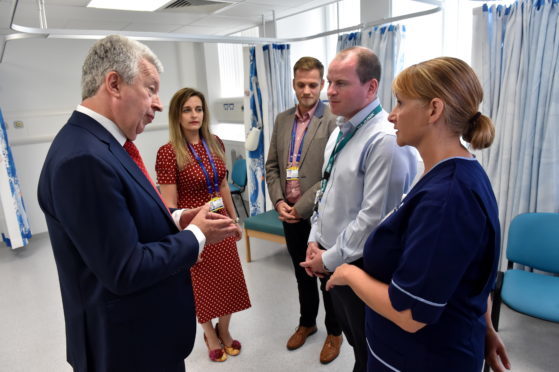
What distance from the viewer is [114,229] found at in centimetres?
89

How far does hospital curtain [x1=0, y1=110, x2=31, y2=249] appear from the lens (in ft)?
12.7

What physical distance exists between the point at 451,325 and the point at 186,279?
2.60ft

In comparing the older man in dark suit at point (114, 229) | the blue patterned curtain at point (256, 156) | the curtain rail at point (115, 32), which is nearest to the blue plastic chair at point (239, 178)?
the blue patterned curtain at point (256, 156)

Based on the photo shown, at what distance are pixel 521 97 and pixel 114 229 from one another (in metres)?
2.49

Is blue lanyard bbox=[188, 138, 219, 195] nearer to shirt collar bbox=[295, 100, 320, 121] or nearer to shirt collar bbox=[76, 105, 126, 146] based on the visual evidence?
shirt collar bbox=[295, 100, 320, 121]

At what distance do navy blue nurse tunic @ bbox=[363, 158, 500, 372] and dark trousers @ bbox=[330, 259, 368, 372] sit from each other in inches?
16.5

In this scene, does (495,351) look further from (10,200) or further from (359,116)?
(10,200)

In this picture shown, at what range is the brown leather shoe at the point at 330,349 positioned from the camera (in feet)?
7.16

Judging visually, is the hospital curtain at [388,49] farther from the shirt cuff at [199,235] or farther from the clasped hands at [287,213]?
the shirt cuff at [199,235]

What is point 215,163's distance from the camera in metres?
2.23

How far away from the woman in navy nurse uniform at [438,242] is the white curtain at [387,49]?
7.35 ft

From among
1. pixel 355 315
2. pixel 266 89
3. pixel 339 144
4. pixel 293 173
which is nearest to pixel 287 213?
pixel 293 173

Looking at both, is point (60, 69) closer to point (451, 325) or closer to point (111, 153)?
point (111, 153)

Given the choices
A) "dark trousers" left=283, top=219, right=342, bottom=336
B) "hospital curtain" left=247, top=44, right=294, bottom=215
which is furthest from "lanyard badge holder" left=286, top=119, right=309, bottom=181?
"hospital curtain" left=247, top=44, right=294, bottom=215
